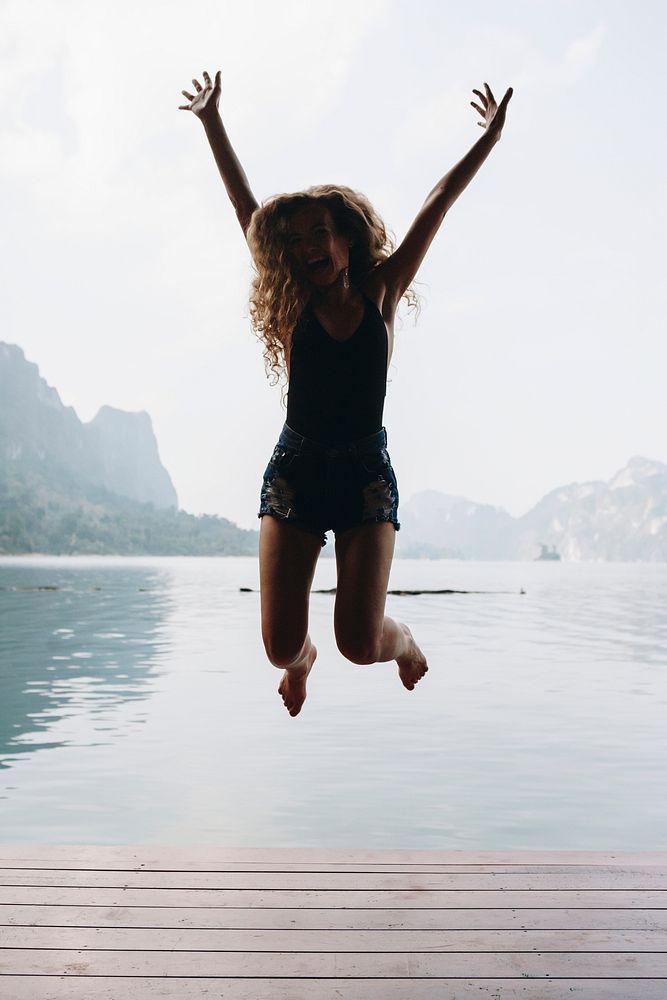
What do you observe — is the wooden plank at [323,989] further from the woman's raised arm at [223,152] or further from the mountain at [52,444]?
the mountain at [52,444]

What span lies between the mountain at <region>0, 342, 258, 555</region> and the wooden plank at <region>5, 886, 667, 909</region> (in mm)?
79995

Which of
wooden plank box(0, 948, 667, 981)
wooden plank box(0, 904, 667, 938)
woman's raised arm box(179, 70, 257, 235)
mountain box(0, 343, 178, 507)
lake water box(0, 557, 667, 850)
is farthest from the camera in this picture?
mountain box(0, 343, 178, 507)

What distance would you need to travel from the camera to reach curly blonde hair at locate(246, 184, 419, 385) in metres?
2.90

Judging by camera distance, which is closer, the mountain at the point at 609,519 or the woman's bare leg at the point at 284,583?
the woman's bare leg at the point at 284,583

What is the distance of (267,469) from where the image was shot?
116 inches

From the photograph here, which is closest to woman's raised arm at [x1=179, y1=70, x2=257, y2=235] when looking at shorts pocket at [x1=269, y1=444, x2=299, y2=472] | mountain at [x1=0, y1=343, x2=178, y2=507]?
shorts pocket at [x1=269, y1=444, x2=299, y2=472]

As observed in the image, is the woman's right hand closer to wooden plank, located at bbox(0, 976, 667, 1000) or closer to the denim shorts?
the denim shorts

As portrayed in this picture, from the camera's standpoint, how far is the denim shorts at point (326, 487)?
2.85m

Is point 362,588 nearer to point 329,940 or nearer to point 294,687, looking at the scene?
point 294,687

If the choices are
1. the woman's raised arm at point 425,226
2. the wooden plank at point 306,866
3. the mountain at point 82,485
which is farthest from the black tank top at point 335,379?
the mountain at point 82,485

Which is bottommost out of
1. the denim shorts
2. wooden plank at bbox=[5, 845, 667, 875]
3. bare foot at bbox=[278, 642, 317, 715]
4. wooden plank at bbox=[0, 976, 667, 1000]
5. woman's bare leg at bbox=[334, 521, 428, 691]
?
wooden plank at bbox=[0, 976, 667, 1000]

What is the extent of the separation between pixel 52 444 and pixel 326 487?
410ft

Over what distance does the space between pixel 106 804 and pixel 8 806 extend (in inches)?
25.3

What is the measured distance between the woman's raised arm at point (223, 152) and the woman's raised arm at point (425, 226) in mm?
478
